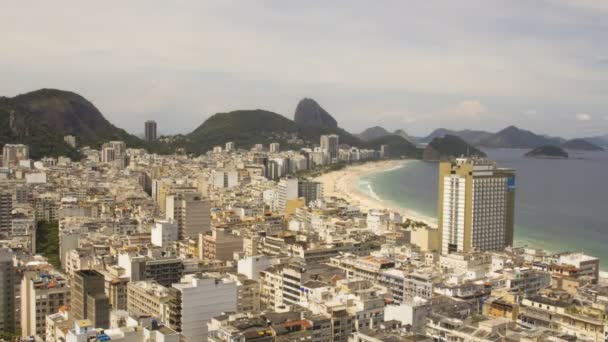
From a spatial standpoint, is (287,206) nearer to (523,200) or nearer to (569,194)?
(523,200)

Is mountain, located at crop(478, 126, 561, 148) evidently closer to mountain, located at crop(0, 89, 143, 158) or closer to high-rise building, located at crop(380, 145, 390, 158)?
high-rise building, located at crop(380, 145, 390, 158)

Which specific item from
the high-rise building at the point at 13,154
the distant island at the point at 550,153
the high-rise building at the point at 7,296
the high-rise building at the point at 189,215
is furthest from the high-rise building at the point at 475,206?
the distant island at the point at 550,153

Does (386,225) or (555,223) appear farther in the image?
(555,223)

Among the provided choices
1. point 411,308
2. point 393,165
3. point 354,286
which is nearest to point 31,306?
point 354,286

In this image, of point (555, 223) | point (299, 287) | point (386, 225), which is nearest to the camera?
point (299, 287)

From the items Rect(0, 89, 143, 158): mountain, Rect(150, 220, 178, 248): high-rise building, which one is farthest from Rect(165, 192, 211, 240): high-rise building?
Rect(0, 89, 143, 158): mountain

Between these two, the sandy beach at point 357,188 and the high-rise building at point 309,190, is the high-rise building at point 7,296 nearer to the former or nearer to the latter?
the sandy beach at point 357,188

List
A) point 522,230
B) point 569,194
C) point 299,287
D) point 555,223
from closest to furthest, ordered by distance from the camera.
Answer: point 299,287, point 522,230, point 555,223, point 569,194
